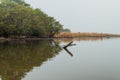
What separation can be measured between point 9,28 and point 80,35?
34.8 meters

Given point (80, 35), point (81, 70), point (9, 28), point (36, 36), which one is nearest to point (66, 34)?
point (80, 35)

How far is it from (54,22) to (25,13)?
45.3 ft

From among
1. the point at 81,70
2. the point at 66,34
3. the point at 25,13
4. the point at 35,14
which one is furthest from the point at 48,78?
the point at 66,34

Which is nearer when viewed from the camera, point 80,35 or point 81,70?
point 81,70

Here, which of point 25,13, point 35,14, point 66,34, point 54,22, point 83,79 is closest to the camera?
point 83,79

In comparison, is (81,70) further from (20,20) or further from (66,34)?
(66,34)

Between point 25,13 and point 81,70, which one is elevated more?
point 25,13

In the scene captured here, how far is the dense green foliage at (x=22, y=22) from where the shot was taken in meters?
69.9

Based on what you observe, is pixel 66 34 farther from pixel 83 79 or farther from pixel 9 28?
pixel 83 79

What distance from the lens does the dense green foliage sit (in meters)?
69.9

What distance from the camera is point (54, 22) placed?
86688 mm

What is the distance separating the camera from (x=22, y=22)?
238ft

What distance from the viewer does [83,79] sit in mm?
17328

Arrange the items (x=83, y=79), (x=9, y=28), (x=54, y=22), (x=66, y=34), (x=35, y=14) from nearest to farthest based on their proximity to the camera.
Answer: (x=83, y=79) → (x=9, y=28) → (x=35, y=14) → (x=54, y=22) → (x=66, y=34)
